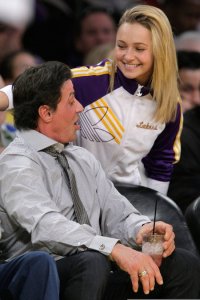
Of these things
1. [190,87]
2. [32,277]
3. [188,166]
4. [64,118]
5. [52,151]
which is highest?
[64,118]

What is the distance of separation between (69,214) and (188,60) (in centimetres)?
208

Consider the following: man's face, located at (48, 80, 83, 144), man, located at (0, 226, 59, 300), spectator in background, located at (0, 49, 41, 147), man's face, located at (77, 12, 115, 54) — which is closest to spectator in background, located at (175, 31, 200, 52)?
man's face, located at (77, 12, 115, 54)

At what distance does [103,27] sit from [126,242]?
290cm

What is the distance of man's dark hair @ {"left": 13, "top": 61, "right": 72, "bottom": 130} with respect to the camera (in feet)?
11.2

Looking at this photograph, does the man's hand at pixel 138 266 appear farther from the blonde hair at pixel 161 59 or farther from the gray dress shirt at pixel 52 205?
the blonde hair at pixel 161 59

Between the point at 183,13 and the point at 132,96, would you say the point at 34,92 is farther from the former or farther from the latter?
the point at 183,13

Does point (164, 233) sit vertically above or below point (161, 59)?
below

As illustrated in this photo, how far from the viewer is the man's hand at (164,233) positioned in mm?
3301

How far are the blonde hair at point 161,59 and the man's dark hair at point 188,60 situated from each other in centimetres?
128

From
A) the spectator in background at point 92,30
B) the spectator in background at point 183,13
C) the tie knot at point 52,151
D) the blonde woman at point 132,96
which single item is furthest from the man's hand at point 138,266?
the spectator in background at point 183,13

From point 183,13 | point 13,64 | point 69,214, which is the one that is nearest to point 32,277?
point 69,214

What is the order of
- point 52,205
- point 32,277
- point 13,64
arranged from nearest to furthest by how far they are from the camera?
point 32,277 → point 52,205 → point 13,64

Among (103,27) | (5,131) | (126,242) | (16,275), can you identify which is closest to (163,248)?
(126,242)

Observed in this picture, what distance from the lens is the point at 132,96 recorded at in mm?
4020
